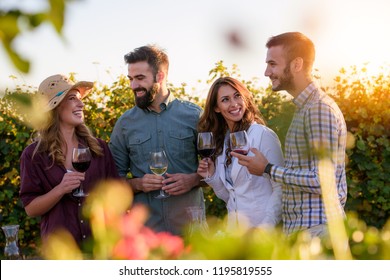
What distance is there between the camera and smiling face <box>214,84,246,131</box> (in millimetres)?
3764

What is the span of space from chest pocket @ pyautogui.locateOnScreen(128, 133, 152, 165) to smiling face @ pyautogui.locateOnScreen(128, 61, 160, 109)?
237 millimetres

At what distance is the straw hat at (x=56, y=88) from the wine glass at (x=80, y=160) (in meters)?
0.39

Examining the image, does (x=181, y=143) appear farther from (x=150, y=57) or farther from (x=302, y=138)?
(x=302, y=138)

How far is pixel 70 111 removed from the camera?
12.7ft

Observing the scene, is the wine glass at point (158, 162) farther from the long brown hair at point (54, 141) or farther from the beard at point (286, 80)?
the beard at point (286, 80)

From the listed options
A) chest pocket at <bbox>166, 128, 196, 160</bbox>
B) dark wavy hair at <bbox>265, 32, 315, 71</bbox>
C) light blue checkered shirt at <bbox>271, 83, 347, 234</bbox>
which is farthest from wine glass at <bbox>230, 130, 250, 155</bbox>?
chest pocket at <bbox>166, 128, 196, 160</bbox>

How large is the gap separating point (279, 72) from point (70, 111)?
4.81 ft

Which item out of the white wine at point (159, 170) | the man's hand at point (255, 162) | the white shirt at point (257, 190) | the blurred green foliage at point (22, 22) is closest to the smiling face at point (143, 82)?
the white wine at point (159, 170)

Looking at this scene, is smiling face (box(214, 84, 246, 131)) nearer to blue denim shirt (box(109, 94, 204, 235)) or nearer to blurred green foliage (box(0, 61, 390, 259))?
blue denim shirt (box(109, 94, 204, 235))

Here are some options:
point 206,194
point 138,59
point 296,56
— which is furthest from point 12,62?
point 206,194

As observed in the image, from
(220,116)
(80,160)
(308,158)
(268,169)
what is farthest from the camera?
(220,116)

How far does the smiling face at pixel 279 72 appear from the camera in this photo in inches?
129

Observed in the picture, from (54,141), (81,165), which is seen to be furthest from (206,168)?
(54,141)
